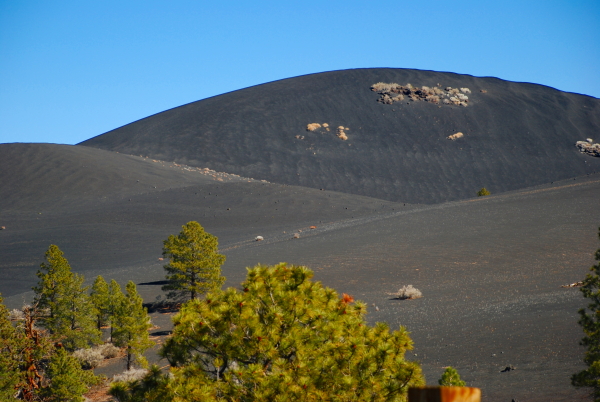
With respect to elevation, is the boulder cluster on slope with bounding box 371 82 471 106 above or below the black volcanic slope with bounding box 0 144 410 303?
above

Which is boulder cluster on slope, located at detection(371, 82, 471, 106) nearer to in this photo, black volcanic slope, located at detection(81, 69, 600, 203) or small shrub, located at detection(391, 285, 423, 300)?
black volcanic slope, located at detection(81, 69, 600, 203)

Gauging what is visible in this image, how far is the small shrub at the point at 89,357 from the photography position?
1633 centimetres

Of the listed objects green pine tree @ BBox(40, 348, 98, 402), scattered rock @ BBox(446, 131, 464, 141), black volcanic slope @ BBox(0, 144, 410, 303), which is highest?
scattered rock @ BBox(446, 131, 464, 141)

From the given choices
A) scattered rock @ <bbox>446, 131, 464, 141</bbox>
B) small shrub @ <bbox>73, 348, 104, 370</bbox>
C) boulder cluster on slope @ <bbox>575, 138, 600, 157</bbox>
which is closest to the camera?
small shrub @ <bbox>73, 348, 104, 370</bbox>

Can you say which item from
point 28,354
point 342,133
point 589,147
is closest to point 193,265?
point 28,354

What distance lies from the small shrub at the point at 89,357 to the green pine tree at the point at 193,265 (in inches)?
205

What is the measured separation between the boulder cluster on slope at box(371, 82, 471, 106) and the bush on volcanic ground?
9303cm

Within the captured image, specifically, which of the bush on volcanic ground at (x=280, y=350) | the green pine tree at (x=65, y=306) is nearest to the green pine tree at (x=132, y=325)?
the green pine tree at (x=65, y=306)

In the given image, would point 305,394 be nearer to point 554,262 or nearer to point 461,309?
point 461,309

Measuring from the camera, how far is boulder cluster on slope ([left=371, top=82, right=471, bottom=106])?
96.1 metres

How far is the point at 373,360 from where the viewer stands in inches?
234

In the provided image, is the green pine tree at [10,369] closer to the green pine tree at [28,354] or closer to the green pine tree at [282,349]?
the green pine tree at [28,354]

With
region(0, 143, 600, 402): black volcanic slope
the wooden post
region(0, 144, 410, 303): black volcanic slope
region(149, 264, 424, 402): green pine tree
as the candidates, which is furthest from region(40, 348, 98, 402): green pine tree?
region(0, 144, 410, 303): black volcanic slope

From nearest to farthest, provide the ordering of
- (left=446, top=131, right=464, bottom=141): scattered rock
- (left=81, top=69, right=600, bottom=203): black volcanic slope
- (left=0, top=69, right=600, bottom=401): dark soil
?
1. (left=0, top=69, right=600, bottom=401): dark soil
2. (left=81, top=69, right=600, bottom=203): black volcanic slope
3. (left=446, top=131, right=464, bottom=141): scattered rock
